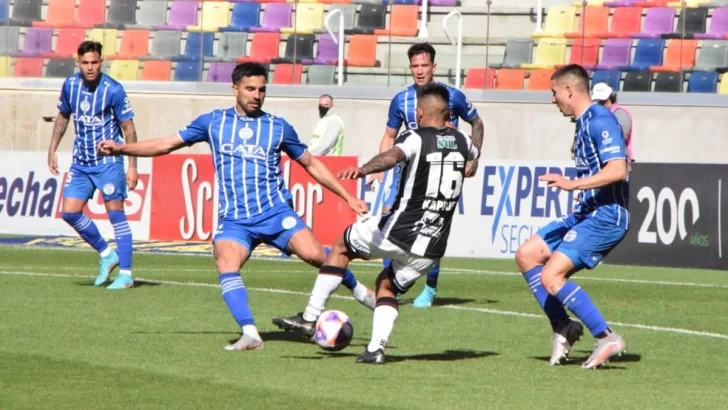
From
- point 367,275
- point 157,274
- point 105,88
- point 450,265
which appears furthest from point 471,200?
point 105,88

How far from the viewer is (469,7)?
2561cm

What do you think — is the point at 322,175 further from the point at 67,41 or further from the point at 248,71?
the point at 67,41

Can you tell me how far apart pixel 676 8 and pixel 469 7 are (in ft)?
12.4

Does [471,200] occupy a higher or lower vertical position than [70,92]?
lower

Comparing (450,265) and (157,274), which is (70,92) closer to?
(157,274)

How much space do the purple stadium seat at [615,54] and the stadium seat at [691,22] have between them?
0.83 meters

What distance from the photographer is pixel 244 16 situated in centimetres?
2636

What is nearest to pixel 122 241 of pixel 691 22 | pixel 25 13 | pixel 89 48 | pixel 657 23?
pixel 89 48

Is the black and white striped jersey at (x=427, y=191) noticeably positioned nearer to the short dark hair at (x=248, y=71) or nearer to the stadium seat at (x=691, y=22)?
the short dark hair at (x=248, y=71)

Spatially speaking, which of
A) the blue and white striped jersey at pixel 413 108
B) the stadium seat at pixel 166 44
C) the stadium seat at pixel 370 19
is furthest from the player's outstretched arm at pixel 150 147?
the stadium seat at pixel 370 19

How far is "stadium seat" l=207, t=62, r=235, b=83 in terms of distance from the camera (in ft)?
82.0

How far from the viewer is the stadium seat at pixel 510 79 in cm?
2394

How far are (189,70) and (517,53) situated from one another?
5686 mm

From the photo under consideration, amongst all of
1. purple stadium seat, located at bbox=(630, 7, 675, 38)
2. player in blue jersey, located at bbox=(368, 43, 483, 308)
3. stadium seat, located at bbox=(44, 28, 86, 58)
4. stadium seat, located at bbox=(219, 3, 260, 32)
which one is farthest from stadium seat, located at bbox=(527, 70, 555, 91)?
player in blue jersey, located at bbox=(368, 43, 483, 308)
